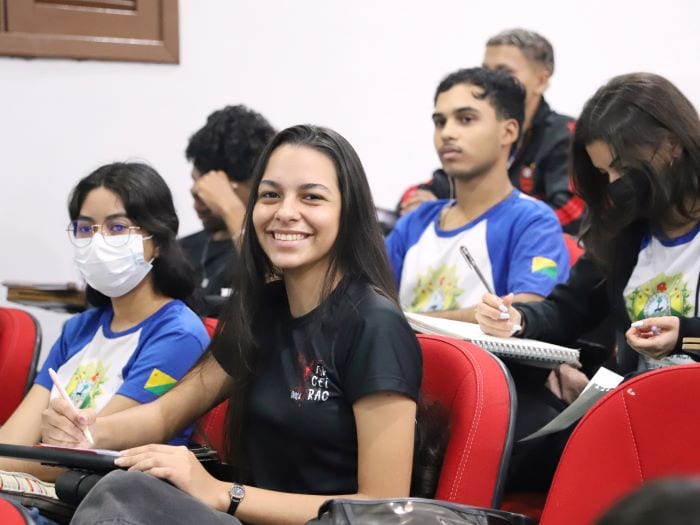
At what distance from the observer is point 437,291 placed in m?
2.88

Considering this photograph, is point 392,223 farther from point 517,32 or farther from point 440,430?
point 440,430

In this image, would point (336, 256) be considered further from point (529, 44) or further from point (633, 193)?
point (529, 44)

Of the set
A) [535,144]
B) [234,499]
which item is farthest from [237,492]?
[535,144]

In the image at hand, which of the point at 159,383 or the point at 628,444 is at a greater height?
the point at 628,444

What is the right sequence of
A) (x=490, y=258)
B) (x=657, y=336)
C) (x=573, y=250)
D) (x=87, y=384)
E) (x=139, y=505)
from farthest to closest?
(x=573, y=250) < (x=490, y=258) < (x=87, y=384) < (x=657, y=336) < (x=139, y=505)

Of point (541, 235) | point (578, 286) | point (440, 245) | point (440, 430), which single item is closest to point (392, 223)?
point (440, 245)

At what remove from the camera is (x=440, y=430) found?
1.78 m

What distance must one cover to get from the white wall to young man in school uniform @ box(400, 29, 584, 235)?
56cm

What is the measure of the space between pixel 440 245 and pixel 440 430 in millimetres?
1214

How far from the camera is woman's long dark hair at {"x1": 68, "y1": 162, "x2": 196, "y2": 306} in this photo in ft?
7.81

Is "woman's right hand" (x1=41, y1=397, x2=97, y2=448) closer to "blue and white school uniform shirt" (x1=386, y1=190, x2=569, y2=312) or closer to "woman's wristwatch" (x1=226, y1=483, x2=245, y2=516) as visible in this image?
"woman's wristwatch" (x1=226, y1=483, x2=245, y2=516)

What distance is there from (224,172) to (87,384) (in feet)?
3.75

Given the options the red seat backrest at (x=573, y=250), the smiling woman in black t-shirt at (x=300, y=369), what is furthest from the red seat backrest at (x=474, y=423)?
the red seat backrest at (x=573, y=250)

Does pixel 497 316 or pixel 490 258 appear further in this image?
pixel 490 258
